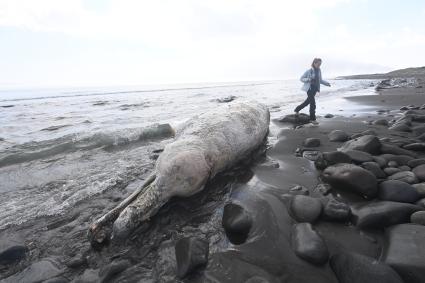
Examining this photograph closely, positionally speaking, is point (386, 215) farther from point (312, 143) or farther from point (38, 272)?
point (38, 272)

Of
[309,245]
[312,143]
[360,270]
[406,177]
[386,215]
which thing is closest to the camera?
[360,270]

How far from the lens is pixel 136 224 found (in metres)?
2.92

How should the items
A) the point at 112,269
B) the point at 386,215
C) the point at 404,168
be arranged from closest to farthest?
the point at 112,269
the point at 386,215
the point at 404,168

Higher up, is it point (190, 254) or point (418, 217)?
point (418, 217)

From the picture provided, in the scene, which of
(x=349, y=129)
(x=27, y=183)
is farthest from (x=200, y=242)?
(x=349, y=129)

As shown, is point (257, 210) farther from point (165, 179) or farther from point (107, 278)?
point (107, 278)

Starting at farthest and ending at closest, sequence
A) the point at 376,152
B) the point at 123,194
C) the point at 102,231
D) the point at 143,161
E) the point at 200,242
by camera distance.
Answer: the point at 143,161, the point at 376,152, the point at 123,194, the point at 102,231, the point at 200,242

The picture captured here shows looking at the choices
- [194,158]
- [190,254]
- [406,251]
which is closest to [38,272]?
[190,254]

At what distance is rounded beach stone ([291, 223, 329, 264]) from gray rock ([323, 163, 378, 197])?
0.94m

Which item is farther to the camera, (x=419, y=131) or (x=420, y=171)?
(x=419, y=131)

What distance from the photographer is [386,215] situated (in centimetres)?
273

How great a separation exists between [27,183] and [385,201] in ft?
17.6

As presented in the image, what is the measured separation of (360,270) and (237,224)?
1.20 m

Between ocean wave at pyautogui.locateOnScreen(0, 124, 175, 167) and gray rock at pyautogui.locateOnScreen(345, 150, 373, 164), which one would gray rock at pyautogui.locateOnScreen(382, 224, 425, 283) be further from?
ocean wave at pyautogui.locateOnScreen(0, 124, 175, 167)
